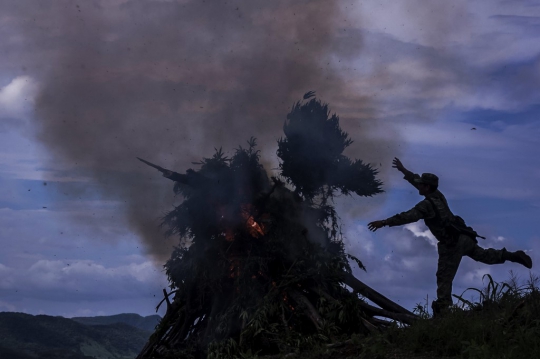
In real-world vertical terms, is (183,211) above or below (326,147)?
below

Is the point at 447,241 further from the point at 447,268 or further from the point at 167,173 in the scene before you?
the point at 167,173

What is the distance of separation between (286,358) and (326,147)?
7257 mm

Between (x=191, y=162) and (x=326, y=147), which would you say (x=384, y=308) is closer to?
(x=326, y=147)

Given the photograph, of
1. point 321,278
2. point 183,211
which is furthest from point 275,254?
point 183,211

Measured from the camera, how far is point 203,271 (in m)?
14.7

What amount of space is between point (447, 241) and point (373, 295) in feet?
9.62

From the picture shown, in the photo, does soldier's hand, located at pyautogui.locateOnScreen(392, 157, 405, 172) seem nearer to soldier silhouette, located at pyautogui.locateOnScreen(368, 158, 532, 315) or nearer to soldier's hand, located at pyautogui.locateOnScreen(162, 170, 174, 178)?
soldier silhouette, located at pyautogui.locateOnScreen(368, 158, 532, 315)

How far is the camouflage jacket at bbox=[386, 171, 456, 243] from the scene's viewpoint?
11.8 m

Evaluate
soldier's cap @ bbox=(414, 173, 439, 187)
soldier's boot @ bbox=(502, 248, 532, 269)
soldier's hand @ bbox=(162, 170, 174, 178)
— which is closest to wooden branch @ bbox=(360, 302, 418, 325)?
soldier's boot @ bbox=(502, 248, 532, 269)

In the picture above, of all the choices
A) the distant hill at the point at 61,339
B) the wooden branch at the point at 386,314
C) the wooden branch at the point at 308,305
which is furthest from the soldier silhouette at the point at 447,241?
the distant hill at the point at 61,339

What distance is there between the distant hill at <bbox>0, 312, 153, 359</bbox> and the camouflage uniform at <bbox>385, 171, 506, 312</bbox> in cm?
4082

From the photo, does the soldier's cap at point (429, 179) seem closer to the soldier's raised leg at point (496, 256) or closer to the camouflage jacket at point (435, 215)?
the camouflage jacket at point (435, 215)

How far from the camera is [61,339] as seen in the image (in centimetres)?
5794

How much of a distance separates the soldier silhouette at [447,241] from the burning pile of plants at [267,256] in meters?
1.38
